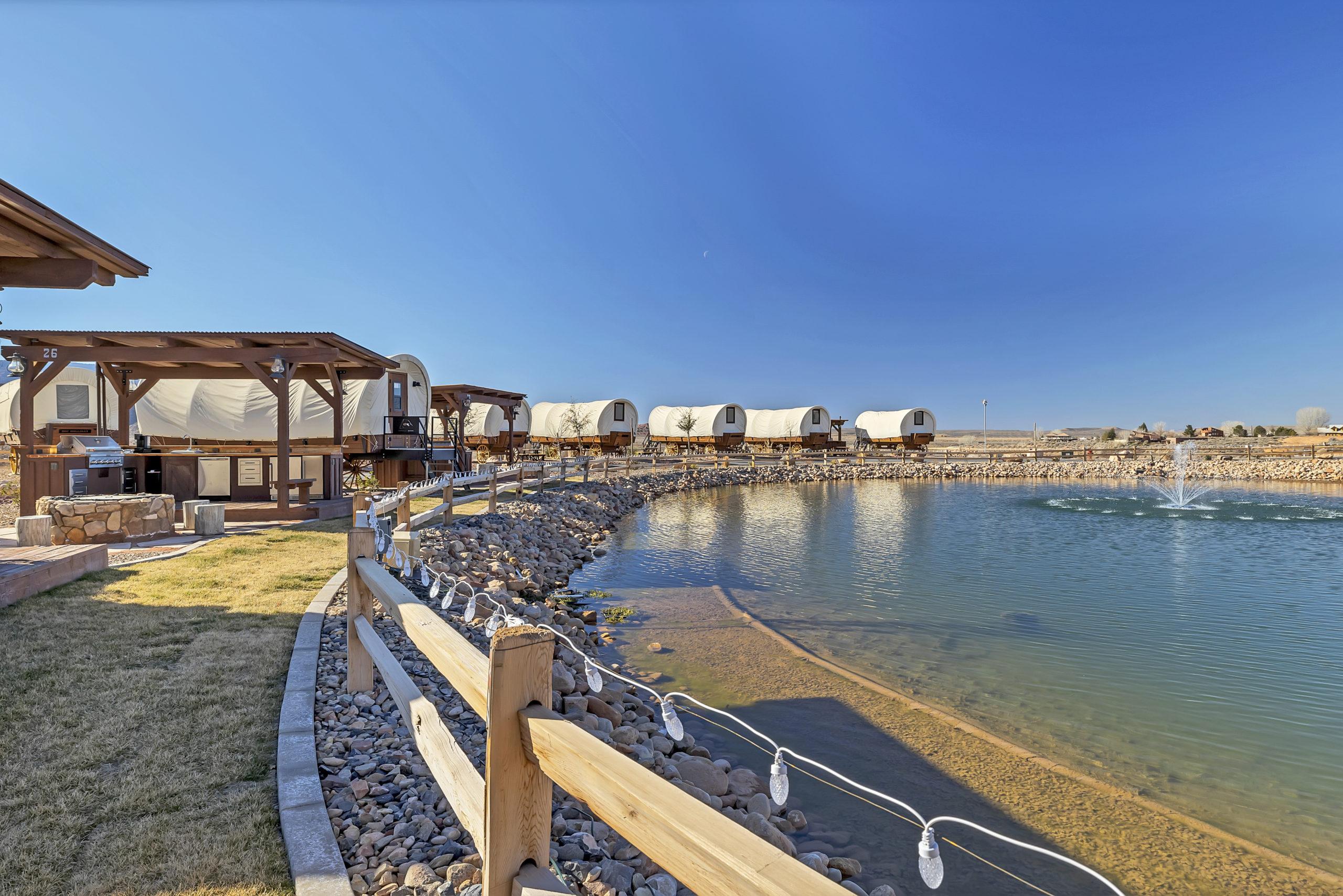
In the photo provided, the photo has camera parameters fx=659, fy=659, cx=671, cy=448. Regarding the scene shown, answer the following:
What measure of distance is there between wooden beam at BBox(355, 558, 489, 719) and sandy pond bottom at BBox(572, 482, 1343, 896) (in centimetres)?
305

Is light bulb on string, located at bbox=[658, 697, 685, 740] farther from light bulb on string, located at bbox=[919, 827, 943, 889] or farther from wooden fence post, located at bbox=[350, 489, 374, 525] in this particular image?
wooden fence post, located at bbox=[350, 489, 374, 525]

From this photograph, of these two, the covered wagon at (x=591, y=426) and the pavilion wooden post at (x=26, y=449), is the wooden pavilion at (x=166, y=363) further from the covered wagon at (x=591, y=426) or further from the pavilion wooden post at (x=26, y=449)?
the covered wagon at (x=591, y=426)

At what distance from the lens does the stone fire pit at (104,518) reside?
9.09 metres

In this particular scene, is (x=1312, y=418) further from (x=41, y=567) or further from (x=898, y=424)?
(x=41, y=567)

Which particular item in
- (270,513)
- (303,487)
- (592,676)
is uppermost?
(303,487)

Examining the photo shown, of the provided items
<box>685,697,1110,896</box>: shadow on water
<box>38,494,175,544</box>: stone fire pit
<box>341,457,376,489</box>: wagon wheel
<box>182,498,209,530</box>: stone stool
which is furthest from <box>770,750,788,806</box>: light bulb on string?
<box>341,457,376,489</box>: wagon wheel

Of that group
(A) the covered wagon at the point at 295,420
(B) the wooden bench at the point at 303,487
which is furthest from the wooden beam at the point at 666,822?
(A) the covered wagon at the point at 295,420

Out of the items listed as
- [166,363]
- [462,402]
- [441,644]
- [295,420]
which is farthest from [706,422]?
[441,644]

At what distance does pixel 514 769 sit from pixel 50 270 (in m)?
8.01

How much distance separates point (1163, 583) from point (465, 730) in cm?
1203

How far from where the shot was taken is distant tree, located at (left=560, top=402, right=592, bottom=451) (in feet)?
131

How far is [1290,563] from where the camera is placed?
1272 centimetres

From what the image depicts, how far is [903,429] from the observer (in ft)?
158

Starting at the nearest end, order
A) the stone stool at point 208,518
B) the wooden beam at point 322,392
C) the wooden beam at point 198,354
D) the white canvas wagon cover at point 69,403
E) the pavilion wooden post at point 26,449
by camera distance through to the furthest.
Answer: the stone stool at point 208,518 → the pavilion wooden post at point 26,449 → the wooden beam at point 198,354 → the wooden beam at point 322,392 → the white canvas wagon cover at point 69,403
